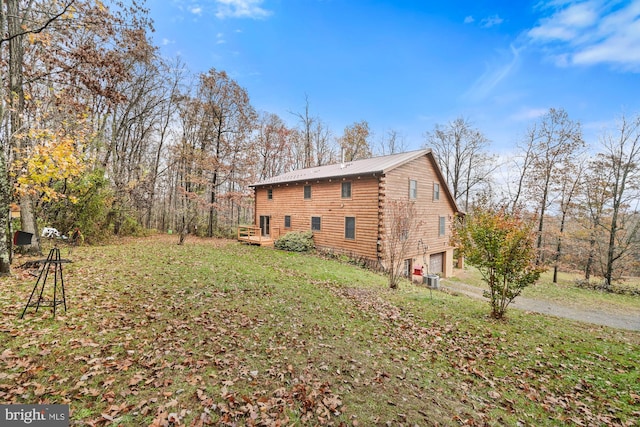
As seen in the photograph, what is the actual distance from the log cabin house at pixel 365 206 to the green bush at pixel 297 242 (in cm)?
51

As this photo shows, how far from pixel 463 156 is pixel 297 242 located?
868 inches

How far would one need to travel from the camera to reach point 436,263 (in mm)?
19375

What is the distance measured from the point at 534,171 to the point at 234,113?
25598 mm

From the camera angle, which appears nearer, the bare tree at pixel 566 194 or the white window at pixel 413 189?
the white window at pixel 413 189

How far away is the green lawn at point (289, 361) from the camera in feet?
10.3

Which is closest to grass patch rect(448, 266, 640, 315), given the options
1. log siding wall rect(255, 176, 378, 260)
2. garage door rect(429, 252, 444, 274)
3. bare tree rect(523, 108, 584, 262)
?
garage door rect(429, 252, 444, 274)

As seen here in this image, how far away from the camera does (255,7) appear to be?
573 inches

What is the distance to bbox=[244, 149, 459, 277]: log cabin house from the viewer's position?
572 inches

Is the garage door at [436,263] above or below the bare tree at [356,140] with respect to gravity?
below

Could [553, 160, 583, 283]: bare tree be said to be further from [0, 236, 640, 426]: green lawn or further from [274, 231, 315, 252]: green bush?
[274, 231, 315, 252]: green bush

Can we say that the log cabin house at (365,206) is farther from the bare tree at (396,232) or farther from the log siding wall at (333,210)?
the bare tree at (396,232)

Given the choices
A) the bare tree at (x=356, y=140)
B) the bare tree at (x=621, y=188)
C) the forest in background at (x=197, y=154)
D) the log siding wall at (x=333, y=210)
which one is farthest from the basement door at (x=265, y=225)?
the bare tree at (x=621, y=188)

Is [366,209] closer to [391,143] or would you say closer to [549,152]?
[549,152]

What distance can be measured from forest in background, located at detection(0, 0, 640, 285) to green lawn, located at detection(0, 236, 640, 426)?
5546 millimetres
